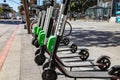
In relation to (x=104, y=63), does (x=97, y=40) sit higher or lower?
lower

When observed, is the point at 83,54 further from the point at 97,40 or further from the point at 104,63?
the point at 97,40

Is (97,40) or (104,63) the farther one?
(97,40)

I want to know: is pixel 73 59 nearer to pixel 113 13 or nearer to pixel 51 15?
pixel 51 15

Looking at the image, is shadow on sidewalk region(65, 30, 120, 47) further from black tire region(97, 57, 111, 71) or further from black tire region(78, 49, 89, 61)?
black tire region(97, 57, 111, 71)

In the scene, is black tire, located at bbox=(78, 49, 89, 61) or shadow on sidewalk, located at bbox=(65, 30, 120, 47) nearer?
black tire, located at bbox=(78, 49, 89, 61)

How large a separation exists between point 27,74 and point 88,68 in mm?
1471

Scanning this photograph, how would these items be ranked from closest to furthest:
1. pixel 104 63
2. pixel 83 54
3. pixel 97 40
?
1. pixel 104 63
2. pixel 83 54
3. pixel 97 40

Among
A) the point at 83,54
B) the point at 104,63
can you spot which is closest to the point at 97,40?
the point at 83,54

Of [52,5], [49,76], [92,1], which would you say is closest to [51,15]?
[52,5]

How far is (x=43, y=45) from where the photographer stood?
7.07 metres

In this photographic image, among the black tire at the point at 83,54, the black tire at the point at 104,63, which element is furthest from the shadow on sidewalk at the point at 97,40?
the black tire at the point at 104,63

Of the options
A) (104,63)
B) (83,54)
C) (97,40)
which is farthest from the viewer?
(97,40)

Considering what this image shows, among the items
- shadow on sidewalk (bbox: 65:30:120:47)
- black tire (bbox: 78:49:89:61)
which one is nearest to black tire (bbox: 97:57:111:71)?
black tire (bbox: 78:49:89:61)

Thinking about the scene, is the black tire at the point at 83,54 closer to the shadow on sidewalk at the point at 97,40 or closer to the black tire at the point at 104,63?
the black tire at the point at 104,63
